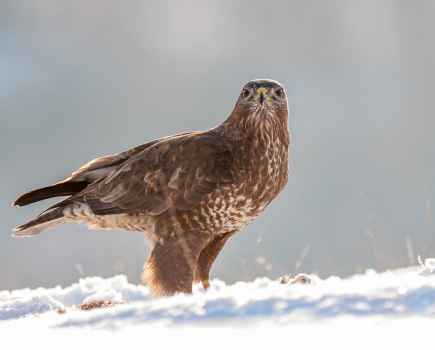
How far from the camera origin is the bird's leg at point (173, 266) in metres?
7.07

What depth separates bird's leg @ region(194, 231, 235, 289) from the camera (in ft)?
25.8

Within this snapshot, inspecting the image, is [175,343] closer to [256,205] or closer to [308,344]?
[308,344]

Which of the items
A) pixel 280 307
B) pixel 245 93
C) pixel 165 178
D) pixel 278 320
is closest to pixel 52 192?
pixel 165 178

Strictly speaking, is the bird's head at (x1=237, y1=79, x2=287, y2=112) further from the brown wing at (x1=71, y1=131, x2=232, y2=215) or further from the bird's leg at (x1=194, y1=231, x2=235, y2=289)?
the bird's leg at (x1=194, y1=231, x2=235, y2=289)

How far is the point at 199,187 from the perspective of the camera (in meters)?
7.09

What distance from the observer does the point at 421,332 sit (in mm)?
2332

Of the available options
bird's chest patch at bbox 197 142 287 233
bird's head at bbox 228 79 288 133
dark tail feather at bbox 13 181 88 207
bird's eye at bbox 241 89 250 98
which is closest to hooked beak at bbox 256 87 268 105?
bird's head at bbox 228 79 288 133

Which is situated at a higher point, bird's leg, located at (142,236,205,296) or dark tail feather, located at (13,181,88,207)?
dark tail feather, located at (13,181,88,207)

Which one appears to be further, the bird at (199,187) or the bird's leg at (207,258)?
the bird's leg at (207,258)

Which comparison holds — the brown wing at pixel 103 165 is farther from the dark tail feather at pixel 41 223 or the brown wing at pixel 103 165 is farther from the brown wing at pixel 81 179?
the dark tail feather at pixel 41 223

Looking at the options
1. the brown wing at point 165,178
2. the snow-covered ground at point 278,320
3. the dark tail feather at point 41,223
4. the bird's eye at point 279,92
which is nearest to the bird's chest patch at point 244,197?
the brown wing at point 165,178

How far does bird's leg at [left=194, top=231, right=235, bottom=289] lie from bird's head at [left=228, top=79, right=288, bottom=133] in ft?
4.30

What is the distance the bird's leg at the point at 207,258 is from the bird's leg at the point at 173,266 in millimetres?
654

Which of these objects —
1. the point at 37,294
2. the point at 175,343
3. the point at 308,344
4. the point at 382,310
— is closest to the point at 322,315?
the point at 382,310
